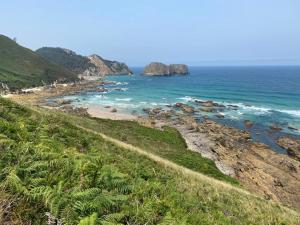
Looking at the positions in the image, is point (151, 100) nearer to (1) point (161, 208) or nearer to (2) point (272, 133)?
(2) point (272, 133)

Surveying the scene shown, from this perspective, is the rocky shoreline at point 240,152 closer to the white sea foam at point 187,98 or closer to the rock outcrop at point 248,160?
the rock outcrop at point 248,160

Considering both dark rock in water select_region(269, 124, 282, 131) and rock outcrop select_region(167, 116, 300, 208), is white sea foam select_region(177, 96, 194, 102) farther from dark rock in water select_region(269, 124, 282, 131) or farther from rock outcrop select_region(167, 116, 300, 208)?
dark rock in water select_region(269, 124, 282, 131)

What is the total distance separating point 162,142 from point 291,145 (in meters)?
23.6

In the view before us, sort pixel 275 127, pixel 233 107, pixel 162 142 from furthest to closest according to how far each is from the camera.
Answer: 1. pixel 233 107
2. pixel 275 127
3. pixel 162 142

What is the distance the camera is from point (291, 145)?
57.9m

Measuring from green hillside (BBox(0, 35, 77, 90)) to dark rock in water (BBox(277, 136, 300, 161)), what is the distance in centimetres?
10509

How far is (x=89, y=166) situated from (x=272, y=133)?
211 ft

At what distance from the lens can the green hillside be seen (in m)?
145

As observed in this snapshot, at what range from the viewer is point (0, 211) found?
5.39 meters

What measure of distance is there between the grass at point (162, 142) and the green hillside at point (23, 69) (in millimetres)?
90145

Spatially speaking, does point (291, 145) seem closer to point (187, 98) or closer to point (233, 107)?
point (233, 107)

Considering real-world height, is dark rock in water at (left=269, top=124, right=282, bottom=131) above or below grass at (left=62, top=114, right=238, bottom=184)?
below

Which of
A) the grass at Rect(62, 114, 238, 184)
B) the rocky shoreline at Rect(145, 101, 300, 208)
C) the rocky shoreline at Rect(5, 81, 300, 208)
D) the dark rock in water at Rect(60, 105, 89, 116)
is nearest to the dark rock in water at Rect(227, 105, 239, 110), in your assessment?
the rocky shoreline at Rect(5, 81, 300, 208)

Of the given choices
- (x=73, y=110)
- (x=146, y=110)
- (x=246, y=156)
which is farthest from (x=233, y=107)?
(x=246, y=156)
